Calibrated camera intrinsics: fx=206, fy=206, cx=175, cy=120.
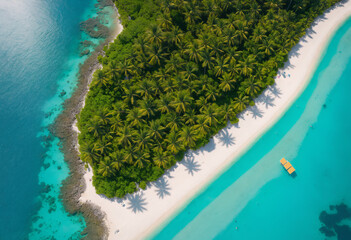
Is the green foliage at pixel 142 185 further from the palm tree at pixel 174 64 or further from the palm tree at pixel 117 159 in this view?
the palm tree at pixel 174 64

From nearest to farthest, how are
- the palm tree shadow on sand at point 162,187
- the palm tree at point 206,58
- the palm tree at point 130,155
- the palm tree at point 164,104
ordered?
1. the palm tree at point 130,155
2. the palm tree at point 164,104
3. the palm tree shadow on sand at point 162,187
4. the palm tree at point 206,58

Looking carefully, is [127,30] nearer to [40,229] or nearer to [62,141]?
[62,141]

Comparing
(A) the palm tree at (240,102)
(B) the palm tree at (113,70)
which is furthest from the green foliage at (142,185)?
(A) the palm tree at (240,102)

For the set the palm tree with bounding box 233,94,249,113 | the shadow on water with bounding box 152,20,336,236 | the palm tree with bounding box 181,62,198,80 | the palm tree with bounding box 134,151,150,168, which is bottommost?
the shadow on water with bounding box 152,20,336,236

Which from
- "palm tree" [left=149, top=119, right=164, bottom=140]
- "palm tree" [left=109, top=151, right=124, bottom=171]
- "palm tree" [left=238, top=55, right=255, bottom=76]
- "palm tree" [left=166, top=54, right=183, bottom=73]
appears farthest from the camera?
"palm tree" [left=238, top=55, right=255, bottom=76]

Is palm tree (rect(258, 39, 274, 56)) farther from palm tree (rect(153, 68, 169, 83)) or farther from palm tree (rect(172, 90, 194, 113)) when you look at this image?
palm tree (rect(153, 68, 169, 83))

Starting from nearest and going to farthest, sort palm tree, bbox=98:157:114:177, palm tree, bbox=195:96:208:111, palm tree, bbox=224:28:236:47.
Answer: palm tree, bbox=98:157:114:177 < palm tree, bbox=195:96:208:111 < palm tree, bbox=224:28:236:47

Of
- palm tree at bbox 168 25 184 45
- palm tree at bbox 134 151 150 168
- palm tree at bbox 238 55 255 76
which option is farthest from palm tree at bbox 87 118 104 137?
palm tree at bbox 238 55 255 76
